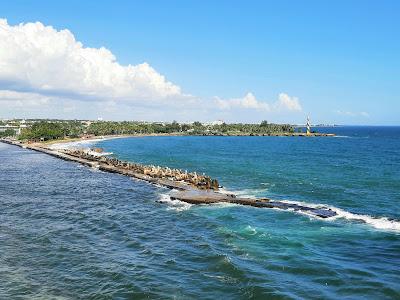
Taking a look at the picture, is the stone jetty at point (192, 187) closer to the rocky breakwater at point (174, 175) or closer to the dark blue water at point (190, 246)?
the rocky breakwater at point (174, 175)

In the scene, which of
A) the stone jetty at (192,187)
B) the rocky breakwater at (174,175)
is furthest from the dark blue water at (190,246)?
the rocky breakwater at (174,175)

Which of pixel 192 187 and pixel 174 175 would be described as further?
pixel 174 175

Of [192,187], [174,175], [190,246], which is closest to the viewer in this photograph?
[190,246]

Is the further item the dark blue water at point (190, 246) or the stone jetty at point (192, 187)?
the stone jetty at point (192, 187)

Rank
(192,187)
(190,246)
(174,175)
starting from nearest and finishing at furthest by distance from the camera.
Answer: (190,246)
(192,187)
(174,175)

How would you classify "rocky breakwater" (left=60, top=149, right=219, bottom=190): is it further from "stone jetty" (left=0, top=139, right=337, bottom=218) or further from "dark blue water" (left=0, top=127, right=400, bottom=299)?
"dark blue water" (left=0, top=127, right=400, bottom=299)

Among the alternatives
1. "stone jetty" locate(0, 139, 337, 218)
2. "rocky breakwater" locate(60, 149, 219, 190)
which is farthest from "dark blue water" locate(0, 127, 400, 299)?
"rocky breakwater" locate(60, 149, 219, 190)

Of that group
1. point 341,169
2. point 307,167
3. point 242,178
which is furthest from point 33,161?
point 341,169

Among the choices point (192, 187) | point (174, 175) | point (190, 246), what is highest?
point (174, 175)

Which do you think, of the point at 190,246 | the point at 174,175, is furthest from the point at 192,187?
the point at 190,246

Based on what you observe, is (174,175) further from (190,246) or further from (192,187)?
(190,246)

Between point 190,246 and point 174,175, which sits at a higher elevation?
point 174,175

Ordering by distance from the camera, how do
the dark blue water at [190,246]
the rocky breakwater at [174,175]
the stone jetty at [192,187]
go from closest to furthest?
the dark blue water at [190,246]
the stone jetty at [192,187]
the rocky breakwater at [174,175]
